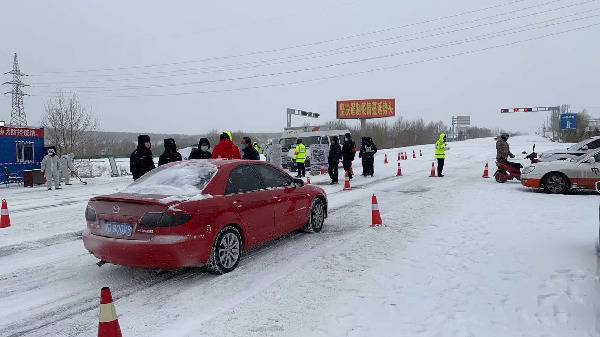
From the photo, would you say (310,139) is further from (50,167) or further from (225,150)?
(225,150)

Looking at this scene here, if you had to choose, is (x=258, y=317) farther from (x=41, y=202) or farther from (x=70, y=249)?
(x=41, y=202)

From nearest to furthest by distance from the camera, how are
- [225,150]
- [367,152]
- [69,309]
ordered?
1. [69,309]
2. [225,150]
3. [367,152]

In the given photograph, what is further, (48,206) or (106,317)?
(48,206)

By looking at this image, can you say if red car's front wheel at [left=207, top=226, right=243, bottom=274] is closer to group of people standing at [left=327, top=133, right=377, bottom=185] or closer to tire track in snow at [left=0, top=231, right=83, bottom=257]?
tire track in snow at [left=0, top=231, right=83, bottom=257]

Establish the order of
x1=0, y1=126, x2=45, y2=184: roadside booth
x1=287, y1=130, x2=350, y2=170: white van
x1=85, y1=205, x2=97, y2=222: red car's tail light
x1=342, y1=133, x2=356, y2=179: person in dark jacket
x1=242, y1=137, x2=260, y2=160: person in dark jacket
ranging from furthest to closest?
x1=287, y1=130, x2=350, y2=170: white van, x1=0, y1=126, x2=45, y2=184: roadside booth, x1=342, y1=133, x2=356, y2=179: person in dark jacket, x1=242, y1=137, x2=260, y2=160: person in dark jacket, x1=85, y1=205, x2=97, y2=222: red car's tail light

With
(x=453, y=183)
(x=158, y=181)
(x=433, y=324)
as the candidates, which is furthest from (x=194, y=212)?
(x=453, y=183)

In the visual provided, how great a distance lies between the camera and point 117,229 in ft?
17.3

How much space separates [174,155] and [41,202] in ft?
25.0

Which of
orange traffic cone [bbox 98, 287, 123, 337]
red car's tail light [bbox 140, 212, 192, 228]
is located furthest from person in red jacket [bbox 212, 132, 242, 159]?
orange traffic cone [bbox 98, 287, 123, 337]

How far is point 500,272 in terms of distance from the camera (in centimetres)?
552

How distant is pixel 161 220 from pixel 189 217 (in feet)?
1.05

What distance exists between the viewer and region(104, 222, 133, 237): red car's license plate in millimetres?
5191

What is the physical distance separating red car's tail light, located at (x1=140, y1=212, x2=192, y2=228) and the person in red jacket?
191 inches

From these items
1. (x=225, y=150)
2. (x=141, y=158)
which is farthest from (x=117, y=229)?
(x=225, y=150)
